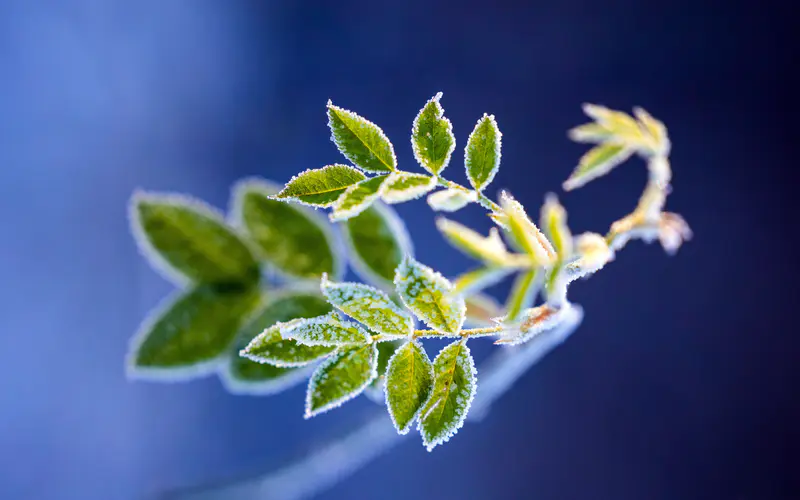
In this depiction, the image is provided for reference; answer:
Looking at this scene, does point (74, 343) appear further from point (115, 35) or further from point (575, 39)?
point (575, 39)

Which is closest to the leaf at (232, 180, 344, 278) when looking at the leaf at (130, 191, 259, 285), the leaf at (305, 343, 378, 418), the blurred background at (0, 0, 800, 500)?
the leaf at (130, 191, 259, 285)

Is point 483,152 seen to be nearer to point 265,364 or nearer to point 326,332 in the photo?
point 326,332

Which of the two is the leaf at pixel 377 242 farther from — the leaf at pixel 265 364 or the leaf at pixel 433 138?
the leaf at pixel 433 138

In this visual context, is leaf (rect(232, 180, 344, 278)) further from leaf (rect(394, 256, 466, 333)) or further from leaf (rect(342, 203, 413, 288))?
leaf (rect(394, 256, 466, 333))

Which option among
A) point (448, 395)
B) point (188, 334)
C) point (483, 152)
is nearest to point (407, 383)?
point (448, 395)

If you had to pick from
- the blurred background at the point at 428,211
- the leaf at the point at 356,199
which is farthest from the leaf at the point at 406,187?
the blurred background at the point at 428,211

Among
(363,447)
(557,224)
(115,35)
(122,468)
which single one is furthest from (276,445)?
(557,224)
